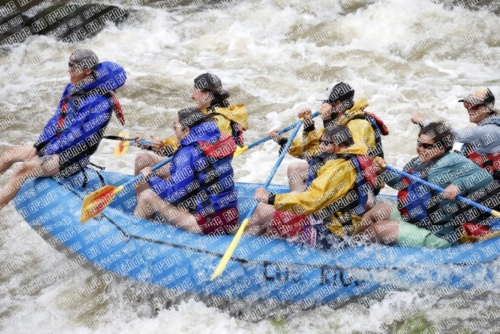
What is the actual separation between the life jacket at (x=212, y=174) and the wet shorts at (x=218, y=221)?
0.04 metres

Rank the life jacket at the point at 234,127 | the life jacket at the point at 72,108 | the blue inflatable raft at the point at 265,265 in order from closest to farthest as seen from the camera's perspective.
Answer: the blue inflatable raft at the point at 265,265
the life jacket at the point at 234,127
the life jacket at the point at 72,108

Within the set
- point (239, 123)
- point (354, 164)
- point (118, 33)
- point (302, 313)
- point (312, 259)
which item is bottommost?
point (302, 313)

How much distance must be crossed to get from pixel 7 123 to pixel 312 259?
A: 17.7 ft

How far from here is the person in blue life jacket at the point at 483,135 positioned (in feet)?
15.3

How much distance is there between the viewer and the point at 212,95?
192 inches

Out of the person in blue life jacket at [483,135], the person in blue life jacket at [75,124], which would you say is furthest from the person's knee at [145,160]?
the person in blue life jacket at [483,135]

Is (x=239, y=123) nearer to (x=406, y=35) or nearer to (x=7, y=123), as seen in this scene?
(x=7, y=123)

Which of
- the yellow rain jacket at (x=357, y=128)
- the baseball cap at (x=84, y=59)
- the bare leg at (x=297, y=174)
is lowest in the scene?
the bare leg at (x=297, y=174)

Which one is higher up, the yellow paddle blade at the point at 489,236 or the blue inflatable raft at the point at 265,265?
the blue inflatable raft at the point at 265,265

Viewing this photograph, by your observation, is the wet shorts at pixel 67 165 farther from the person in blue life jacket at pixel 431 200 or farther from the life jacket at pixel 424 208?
the life jacket at pixel 424 208

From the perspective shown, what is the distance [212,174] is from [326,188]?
772 mm

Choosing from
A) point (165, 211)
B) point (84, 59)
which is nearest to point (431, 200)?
point (165, 211)

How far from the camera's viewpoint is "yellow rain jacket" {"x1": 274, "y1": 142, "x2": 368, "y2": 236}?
13.3ft

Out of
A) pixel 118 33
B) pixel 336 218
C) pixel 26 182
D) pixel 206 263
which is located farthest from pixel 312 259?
pixel 118 33
